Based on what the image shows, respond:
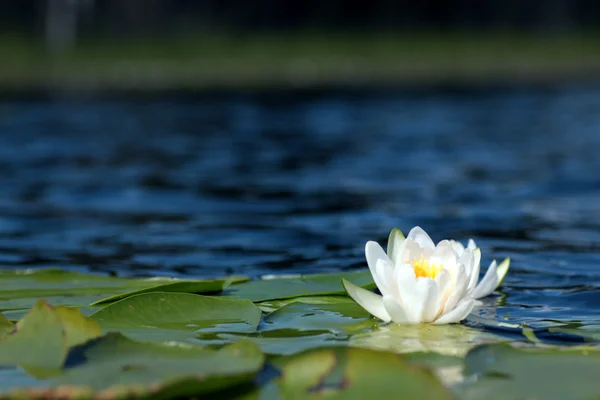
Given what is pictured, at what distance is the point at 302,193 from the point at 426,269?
462 cm

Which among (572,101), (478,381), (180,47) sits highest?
(180,47)

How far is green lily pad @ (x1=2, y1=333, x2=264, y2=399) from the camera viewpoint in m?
1.97

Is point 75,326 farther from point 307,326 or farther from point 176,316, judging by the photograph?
point 307,326

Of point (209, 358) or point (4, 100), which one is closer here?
point (209, 358)

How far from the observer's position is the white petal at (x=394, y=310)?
2.67m

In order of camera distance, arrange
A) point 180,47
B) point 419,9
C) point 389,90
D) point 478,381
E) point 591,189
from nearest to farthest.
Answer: point 478,381, point 591,189, point 389,90, point 180,47, point 419,9

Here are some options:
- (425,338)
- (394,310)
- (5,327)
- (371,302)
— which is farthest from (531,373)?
(5,327)

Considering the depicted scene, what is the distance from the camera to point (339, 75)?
86.4ft

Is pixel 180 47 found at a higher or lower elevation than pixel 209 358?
higher

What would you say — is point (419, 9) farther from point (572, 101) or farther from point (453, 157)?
point (453, 157)

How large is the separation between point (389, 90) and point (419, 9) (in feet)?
61.4

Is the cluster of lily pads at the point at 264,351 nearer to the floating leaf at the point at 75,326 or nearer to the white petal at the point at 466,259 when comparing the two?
the floating leaf at the point at 75,326

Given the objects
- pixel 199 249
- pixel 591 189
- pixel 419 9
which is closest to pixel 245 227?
pixel 199 249

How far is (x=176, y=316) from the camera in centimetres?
291
